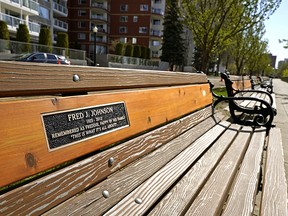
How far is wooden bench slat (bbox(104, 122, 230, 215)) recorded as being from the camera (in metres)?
1.49

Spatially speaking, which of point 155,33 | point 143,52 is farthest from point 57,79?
point 155,33

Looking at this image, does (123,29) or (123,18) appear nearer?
(123,18)

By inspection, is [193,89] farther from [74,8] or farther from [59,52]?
[74,8]

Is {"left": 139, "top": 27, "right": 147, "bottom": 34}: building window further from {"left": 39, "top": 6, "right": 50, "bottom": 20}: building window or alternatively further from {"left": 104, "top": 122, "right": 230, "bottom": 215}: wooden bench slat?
{"left": 104, "top": 122, "right": 230, "bottom": 215}: wooden bench slat

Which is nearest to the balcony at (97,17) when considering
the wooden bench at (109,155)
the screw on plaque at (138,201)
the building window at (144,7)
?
the building window at (144,7)

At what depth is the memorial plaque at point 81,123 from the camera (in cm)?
129

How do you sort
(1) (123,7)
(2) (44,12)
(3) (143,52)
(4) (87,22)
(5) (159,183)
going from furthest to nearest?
1. (1) (123,7)
2. (4) (87,22)
3. (3) (143,52)
4. (2) (44,12)
5. (5) (159,183)

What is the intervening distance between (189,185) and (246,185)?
0.47 m

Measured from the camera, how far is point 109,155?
1608mm

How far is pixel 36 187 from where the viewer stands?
3.75ft

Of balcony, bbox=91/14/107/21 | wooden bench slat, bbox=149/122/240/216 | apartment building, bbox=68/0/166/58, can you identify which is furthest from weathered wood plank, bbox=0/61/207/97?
balcony, bbox=91/14/107/21

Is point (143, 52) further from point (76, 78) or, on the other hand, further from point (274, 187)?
point (76, 78)

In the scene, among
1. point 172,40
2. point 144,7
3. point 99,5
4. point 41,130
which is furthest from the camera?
point 144,7

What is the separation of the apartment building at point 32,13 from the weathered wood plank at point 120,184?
33.6m
